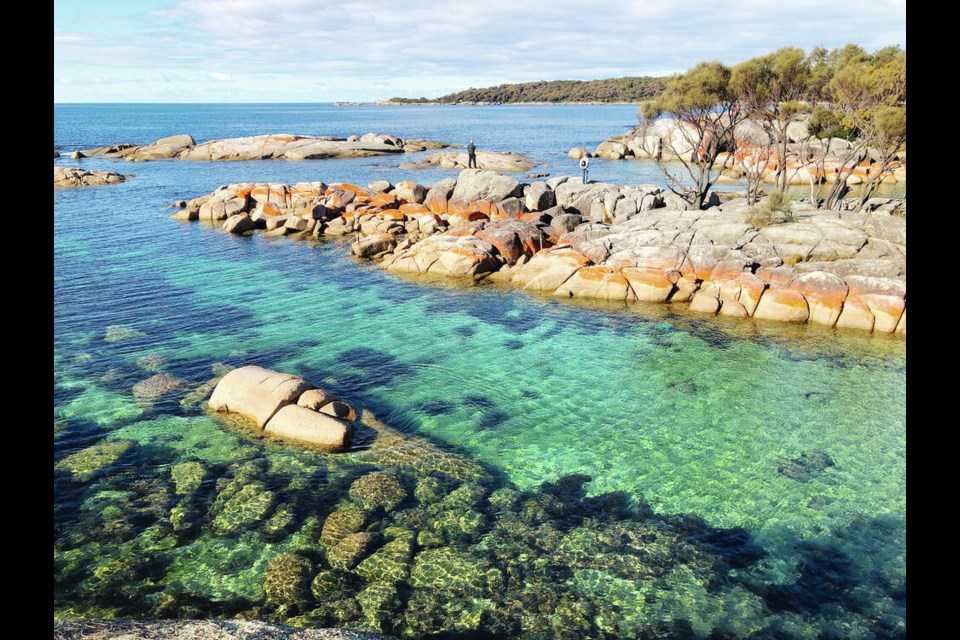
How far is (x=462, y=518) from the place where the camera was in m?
13.1

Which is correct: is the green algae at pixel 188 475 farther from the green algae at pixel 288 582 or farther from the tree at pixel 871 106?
the tree at pixel 871 106

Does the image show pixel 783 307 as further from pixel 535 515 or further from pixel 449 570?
pixel 449 570

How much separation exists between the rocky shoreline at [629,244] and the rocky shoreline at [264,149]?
4415cm

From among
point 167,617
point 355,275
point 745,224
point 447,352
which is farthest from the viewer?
point 355,275

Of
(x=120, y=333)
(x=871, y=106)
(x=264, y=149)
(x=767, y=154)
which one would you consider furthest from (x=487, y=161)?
(x=120, y=333)

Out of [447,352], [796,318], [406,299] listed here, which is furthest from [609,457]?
[406,299]

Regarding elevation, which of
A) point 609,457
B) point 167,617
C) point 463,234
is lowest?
point 167,617

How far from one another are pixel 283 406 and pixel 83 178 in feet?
202

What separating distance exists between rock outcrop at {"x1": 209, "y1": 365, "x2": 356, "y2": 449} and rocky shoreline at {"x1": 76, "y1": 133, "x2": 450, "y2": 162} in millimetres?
73989

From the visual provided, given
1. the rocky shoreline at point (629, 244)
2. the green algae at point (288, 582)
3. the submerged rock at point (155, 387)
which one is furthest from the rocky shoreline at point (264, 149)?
Answer: the green algae at point (288, 582)

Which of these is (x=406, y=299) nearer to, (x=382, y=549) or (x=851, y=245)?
(x=382, y=549)

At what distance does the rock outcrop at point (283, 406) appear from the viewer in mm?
15977
